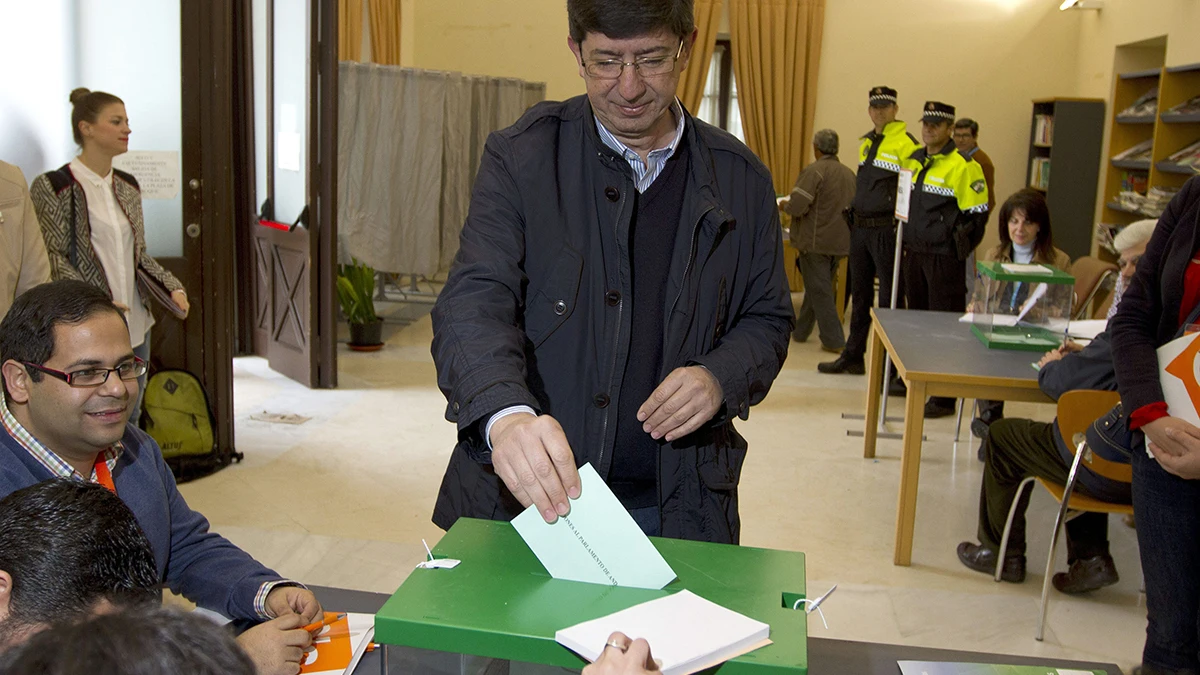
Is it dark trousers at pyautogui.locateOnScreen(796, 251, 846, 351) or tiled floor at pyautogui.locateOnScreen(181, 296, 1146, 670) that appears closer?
tiled floor at pyautogui.locateOnScreen(181, 296, 1146, 670)

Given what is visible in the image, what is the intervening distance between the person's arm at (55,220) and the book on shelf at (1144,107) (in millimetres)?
6934

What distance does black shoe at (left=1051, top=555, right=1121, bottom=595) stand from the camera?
3619 mm

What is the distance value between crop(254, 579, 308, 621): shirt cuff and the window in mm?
9573

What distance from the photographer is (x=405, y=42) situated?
10.6m

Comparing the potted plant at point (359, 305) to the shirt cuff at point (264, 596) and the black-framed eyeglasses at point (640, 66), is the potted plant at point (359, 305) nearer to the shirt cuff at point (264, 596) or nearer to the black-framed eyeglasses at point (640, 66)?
the shirt cuff at point (264, 596)

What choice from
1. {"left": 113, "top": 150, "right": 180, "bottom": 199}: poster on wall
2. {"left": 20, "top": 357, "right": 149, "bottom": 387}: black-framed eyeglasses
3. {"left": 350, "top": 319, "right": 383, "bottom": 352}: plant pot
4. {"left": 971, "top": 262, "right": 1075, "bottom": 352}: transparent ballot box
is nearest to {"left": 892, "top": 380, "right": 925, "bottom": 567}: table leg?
{"left": 971, "top": 262, "right": 1075, "bottom": 352}: transparent ballot box

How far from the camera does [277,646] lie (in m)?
1.44

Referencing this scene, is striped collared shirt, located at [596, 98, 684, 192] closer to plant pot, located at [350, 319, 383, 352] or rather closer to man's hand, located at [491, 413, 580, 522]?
man's hand, located at [491, 413, 580, 522]

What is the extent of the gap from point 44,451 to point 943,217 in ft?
17.4

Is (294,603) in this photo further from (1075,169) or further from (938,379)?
(1075,169)

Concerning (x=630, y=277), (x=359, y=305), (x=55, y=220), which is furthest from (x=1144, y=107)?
(x=630, y=277)

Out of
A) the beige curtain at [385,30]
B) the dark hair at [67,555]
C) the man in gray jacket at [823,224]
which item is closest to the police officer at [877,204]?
the man in gray jacket at [823,224]

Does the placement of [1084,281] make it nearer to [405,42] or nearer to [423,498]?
[423,498]

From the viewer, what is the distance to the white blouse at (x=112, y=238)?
13.0ft
